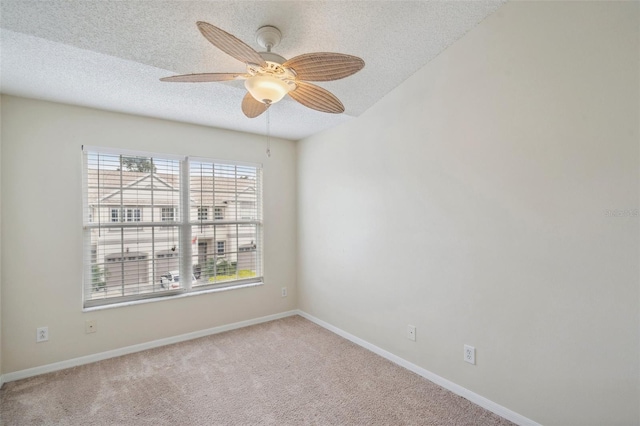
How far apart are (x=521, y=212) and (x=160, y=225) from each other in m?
3.27

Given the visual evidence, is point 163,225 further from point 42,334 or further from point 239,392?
point 239,392

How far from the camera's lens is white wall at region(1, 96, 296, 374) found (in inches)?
98.3

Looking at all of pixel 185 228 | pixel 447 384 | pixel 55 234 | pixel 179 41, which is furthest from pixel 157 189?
pixel 447 384

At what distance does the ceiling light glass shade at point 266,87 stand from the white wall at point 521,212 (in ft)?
4.53

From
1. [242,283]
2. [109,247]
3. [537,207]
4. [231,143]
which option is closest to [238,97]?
[231,143]

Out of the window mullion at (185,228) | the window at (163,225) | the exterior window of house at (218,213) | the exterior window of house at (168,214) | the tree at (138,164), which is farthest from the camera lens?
the exterior window of house at (218,213)

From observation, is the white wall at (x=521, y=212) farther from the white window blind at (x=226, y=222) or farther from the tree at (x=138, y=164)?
the tree at (x=138, y=164)

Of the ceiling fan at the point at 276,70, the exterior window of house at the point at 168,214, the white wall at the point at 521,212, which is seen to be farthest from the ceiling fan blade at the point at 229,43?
the exterior window of house at the point at 168,214

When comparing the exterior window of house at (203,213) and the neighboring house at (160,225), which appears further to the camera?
the exterior window of house at (203,213)

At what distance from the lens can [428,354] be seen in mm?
2488

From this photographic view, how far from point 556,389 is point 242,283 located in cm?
310

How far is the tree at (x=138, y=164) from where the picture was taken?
303 centimetres

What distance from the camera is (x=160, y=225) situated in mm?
3201

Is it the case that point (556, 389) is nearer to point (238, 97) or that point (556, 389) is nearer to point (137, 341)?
point (238, 97)
